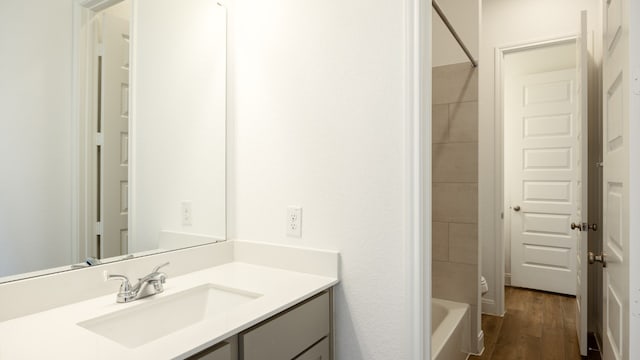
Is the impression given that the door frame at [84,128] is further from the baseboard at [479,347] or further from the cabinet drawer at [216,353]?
the baseboard at [479,347]

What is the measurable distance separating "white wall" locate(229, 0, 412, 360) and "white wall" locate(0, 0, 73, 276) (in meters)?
0.64

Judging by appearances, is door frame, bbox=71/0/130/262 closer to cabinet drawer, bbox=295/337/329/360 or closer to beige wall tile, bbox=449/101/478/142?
cabinet drawer, bbox=295/337/329/360

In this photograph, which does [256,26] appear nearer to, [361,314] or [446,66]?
[361,314]

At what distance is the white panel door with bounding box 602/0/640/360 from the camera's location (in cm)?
125

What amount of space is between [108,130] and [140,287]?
513mm

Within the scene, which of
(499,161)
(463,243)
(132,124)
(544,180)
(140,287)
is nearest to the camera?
(140,287)

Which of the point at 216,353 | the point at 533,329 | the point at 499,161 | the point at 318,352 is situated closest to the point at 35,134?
the point at 216,353

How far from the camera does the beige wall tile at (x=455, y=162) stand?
236 centimetres

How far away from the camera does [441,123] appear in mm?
2463

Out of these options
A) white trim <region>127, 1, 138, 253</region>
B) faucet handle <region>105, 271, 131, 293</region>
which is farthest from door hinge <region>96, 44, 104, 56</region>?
faucet handle <region>105, 271, 131, 293</region>

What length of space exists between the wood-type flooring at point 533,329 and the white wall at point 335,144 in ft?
5.03

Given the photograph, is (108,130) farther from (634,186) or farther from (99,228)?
(634,186)

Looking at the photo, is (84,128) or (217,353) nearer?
(217,353)

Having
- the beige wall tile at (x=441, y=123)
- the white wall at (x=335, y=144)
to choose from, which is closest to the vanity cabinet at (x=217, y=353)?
the white wall at (x=335, y=144)
